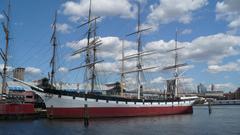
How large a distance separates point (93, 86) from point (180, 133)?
33.4 metres

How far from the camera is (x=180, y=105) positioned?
86562 millimetres

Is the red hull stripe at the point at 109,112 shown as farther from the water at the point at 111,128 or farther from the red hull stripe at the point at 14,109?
the red hull stripe at the point at 14,109

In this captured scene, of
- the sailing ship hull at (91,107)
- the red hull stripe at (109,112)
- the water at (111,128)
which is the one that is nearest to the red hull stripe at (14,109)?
the water at (111,128)

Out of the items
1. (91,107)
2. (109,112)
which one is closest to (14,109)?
(91,107)

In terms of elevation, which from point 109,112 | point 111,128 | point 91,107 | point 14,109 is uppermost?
point 91,107

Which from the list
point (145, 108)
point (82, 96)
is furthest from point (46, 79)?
point (145, 108)

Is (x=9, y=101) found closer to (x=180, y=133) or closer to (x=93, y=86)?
(x=93, y=86)

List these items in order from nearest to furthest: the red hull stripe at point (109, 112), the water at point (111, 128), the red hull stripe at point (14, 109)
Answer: the water at point (111, 128) < the red hull stripe at point (14, 109) < the red hull stripe at point (109, 112)

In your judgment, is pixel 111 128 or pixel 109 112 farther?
pixel 109 112

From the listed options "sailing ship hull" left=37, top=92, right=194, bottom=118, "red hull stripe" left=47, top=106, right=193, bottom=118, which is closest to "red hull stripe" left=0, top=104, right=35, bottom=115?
"sailing ship hull" left=37, top=92, right=194, bottom=118

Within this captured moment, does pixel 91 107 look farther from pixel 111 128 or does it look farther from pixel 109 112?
pixel 111 128

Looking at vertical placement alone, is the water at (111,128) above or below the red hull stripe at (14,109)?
below

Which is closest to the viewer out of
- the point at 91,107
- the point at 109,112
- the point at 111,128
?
the point at 111,128

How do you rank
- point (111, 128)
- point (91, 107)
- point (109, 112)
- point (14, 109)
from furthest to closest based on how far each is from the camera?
point (109, 112), point (91, 107), point (14, 109), point (111, 128)
